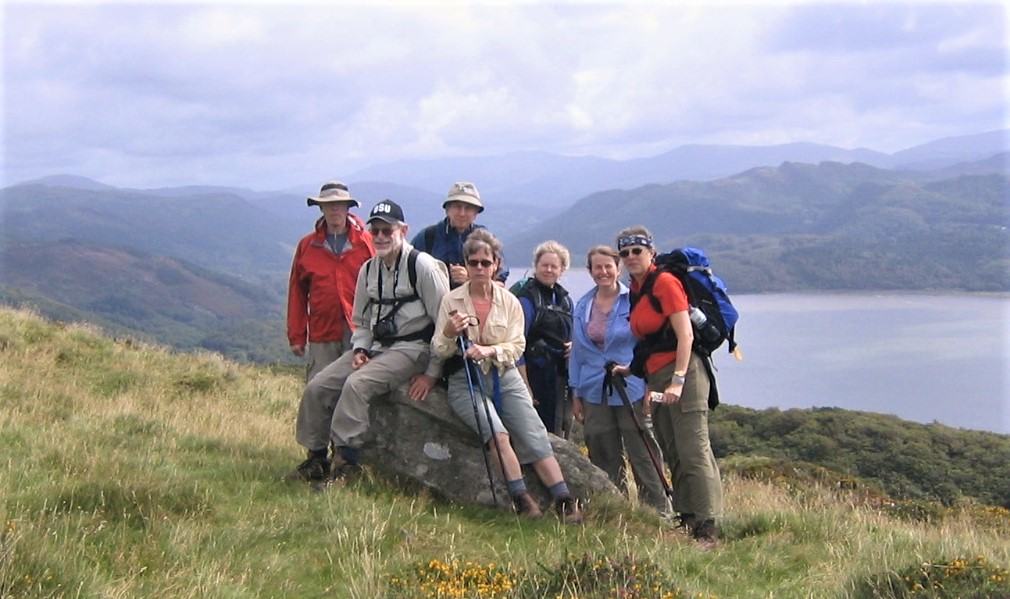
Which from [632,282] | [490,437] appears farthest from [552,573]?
[632,282]

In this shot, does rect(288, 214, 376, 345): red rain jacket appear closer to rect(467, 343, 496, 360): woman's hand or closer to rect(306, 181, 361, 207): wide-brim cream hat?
rect(306, 181, 361, 207): wide-brim cream hat

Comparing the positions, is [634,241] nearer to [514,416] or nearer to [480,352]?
[480,352]

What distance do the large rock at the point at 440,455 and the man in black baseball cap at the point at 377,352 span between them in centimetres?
17

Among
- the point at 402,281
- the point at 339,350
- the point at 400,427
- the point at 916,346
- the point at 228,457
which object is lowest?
the point at 916,346

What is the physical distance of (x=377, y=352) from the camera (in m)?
6.11

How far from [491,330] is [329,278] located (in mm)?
1796

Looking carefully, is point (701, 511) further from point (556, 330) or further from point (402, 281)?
point (402, 281)

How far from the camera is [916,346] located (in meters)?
100

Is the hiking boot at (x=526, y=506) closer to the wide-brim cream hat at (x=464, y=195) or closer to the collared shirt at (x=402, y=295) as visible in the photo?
the collared shirt at (x=402, y=295)

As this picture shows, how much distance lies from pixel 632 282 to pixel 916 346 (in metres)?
108

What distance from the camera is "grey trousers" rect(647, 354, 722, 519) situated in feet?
18.0

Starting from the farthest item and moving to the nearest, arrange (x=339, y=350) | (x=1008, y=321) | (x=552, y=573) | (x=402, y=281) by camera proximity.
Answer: (x=1008, y=321)
(x=339, y=350)
(x=402, y=281)
(x=552, y=573)

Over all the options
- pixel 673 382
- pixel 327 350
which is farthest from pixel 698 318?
pixel 327 350

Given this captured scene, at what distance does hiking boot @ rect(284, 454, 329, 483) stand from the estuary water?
3028 cm
